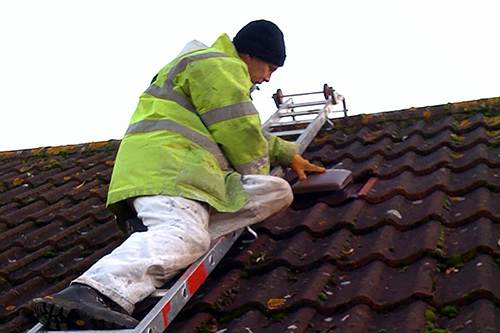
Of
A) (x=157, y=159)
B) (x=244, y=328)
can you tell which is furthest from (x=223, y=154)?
(x=244, y=328)

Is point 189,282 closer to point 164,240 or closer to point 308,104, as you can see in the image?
point 164,240

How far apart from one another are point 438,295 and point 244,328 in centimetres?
78

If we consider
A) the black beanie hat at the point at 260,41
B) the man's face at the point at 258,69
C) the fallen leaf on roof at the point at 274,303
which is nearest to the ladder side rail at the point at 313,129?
the man's face at the point at 258,69

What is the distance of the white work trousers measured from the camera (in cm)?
287

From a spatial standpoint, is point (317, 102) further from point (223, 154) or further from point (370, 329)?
point (370, 329)

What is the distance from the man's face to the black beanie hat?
0.03 metres

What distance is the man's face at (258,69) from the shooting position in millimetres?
3861

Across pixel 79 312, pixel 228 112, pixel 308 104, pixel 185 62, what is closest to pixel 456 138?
pixel 308 104

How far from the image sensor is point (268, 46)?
3826 mm

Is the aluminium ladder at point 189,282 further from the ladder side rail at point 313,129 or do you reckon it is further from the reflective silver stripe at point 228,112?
the reflective silver stripe at point 228,112

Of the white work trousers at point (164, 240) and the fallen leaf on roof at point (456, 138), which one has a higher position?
the white work trousers at point (164, 240)

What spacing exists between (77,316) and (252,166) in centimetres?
126

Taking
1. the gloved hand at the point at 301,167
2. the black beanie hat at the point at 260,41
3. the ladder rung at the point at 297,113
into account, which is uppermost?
the black beanie hat at the point at 260,41

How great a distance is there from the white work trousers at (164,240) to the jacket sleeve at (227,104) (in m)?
0.17
